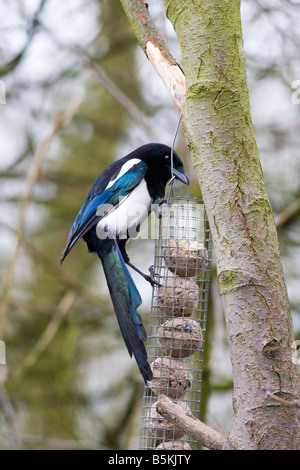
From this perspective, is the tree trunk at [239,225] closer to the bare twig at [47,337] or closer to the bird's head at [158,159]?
the bird's head at [158,159]

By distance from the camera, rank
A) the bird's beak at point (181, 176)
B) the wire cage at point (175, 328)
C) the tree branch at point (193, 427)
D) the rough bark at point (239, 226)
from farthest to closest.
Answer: the bird's beak at point (181, 176) → the wire cage at point (175, 328) → the tree branch at point (193, 427) → the rough bark at point (239, 226)

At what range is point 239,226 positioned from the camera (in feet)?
5.89

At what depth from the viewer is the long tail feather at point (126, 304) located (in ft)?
9.26

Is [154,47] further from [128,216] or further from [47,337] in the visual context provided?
[47,337]

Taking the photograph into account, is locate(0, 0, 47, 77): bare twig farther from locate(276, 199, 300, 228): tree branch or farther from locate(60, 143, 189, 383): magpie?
locate(276, 199, 300, 228): tree branch

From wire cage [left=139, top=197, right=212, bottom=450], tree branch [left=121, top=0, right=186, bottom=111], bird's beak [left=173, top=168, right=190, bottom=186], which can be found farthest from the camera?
bird's beak [left=173, top=168, right=190, bottom=186]

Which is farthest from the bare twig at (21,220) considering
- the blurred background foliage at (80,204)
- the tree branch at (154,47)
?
the tree branch at (154,47)

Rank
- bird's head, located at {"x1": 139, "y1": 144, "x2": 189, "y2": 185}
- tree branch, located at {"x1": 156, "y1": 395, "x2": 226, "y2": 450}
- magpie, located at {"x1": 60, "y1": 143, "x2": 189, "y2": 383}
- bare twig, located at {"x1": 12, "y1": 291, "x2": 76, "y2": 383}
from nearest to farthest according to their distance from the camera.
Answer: tree branch, located at {"x1": 156, "y1": 395, "x2": 226, "y2": 450}, magpie, located at {"x1": 60, "y1": 143, "x2": 189, "y2": 383}, bird's head, located at {"x1": 139, "y1": 144, "x2": 189, "y2": 185}, bare twig, located at {"x1": 12, "y1": 291, "x2": 76, "y2": 383}

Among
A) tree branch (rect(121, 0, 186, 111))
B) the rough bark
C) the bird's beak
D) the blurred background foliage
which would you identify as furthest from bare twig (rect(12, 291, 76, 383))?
the rough bark

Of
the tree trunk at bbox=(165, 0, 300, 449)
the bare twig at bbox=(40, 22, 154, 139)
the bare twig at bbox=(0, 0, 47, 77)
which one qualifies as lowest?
the tree trunk at bbox=(165, 0, 300, 449)

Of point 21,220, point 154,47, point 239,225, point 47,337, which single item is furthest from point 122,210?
point 239,225

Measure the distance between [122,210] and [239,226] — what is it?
5.99ft

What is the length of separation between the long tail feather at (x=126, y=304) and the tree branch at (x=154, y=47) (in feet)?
3.86

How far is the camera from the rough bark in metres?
1.71
